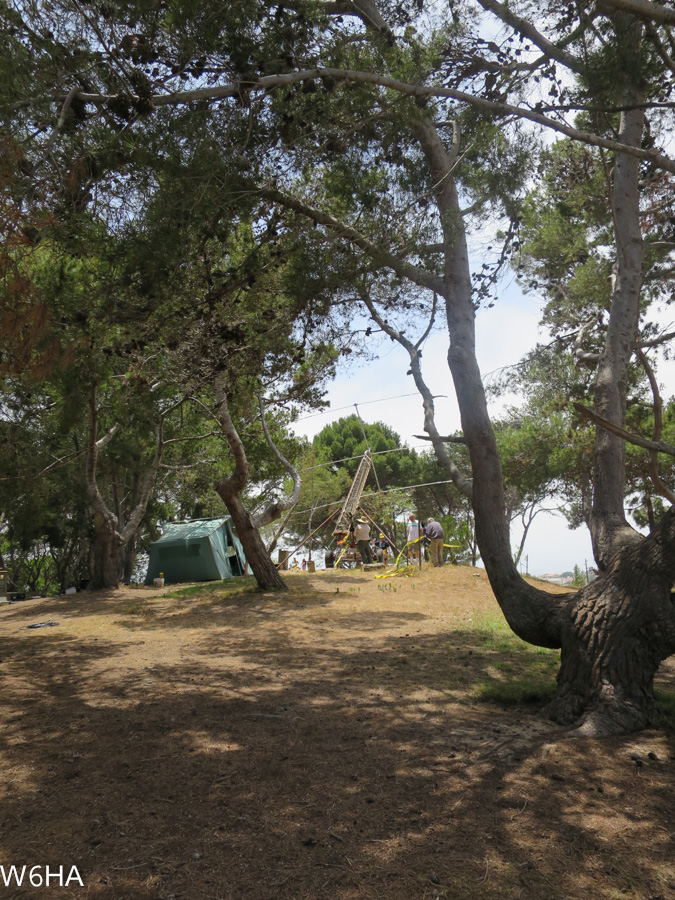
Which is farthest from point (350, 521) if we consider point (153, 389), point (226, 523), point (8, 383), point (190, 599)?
point (8, 383)

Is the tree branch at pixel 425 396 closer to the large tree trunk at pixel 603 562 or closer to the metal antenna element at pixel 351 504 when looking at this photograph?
the large tree trunk at pixel 603 562

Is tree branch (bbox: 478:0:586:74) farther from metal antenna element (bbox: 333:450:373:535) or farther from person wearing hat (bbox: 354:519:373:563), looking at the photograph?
metal antenna element (bbox: 333:450:373:535)

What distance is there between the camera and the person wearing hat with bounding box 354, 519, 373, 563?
16797mm

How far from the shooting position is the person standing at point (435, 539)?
1482cm

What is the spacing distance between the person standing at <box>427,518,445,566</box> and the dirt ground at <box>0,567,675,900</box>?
336 inches

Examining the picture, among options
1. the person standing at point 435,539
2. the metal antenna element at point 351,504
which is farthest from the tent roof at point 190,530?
the person standing at point 435,539

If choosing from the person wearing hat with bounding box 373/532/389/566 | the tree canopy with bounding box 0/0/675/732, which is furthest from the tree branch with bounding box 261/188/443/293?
the person wearing hat with bounding box 373/532/389/566

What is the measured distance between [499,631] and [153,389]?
7.12 metres

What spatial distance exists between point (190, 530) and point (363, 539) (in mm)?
4772

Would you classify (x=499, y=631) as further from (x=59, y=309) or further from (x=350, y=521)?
(x=350, y=521)

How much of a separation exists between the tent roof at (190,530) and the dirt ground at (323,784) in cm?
1035

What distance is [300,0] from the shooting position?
456 cm

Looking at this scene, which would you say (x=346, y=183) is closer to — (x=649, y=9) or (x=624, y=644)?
(x=649, y=9)

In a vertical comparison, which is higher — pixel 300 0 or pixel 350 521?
pixel 300 0
